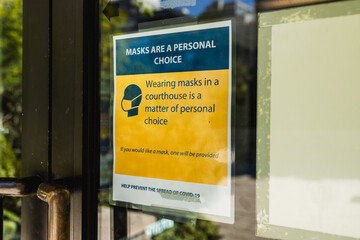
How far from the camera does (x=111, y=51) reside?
112 centimetres

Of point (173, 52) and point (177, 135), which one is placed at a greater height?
point (173, 52)

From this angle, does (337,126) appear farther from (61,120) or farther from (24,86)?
(24,86)

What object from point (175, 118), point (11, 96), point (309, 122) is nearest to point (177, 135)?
point (175, 118)

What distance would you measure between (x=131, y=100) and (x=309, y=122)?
→ 55 centimetres

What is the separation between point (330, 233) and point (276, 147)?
0.82 ft

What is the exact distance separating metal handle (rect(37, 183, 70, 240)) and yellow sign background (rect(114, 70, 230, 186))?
192mm

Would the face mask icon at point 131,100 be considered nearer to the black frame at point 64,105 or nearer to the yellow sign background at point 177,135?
the yellow sign background at point 177,135

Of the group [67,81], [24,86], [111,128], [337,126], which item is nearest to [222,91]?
[337,126]

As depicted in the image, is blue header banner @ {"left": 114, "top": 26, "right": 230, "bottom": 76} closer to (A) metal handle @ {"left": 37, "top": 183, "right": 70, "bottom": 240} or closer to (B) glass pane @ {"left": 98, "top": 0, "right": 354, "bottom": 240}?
(B) glass pane @ {"left": 98, "top": 0, "right": 354, "bottom": 240}

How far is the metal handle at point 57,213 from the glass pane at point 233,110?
13 cm

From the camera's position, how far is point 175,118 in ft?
3.30

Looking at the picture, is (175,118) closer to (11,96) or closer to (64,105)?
(64,105)


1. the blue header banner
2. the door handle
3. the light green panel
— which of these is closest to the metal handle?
the door handle

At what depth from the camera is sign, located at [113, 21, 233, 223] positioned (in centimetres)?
94
